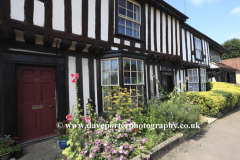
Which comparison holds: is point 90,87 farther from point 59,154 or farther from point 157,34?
point 157,34

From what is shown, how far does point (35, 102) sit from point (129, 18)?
186 inches

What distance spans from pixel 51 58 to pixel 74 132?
7.95 feet

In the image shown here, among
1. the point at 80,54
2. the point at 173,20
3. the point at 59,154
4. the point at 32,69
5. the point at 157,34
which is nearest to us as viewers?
the point at 59,154

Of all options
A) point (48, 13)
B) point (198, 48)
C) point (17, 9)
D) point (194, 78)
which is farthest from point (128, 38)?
point (198, 48)

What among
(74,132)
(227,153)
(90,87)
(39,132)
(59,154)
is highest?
(90,87)

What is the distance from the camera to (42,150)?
299cm

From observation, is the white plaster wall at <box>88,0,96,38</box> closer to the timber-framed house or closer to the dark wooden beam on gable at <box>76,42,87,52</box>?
the timber-framed house

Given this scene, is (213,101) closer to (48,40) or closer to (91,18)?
(91,18)

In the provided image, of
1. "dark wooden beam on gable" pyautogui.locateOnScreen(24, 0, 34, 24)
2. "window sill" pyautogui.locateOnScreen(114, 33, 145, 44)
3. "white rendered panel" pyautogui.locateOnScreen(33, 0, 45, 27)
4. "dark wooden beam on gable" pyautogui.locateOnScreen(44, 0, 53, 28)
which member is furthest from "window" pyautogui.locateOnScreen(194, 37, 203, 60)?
"dark wooden beam on gable" pyautogui.locateOnScreen(24, 0, 34, 24)

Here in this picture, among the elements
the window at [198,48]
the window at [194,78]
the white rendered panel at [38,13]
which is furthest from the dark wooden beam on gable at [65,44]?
the window at [198,48]

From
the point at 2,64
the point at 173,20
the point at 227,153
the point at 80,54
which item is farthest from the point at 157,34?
the point at 2,64

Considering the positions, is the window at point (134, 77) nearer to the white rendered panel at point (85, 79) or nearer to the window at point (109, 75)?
the window at point (109, 75)

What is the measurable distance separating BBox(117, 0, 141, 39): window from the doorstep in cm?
456

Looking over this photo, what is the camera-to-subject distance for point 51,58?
3645 mm
